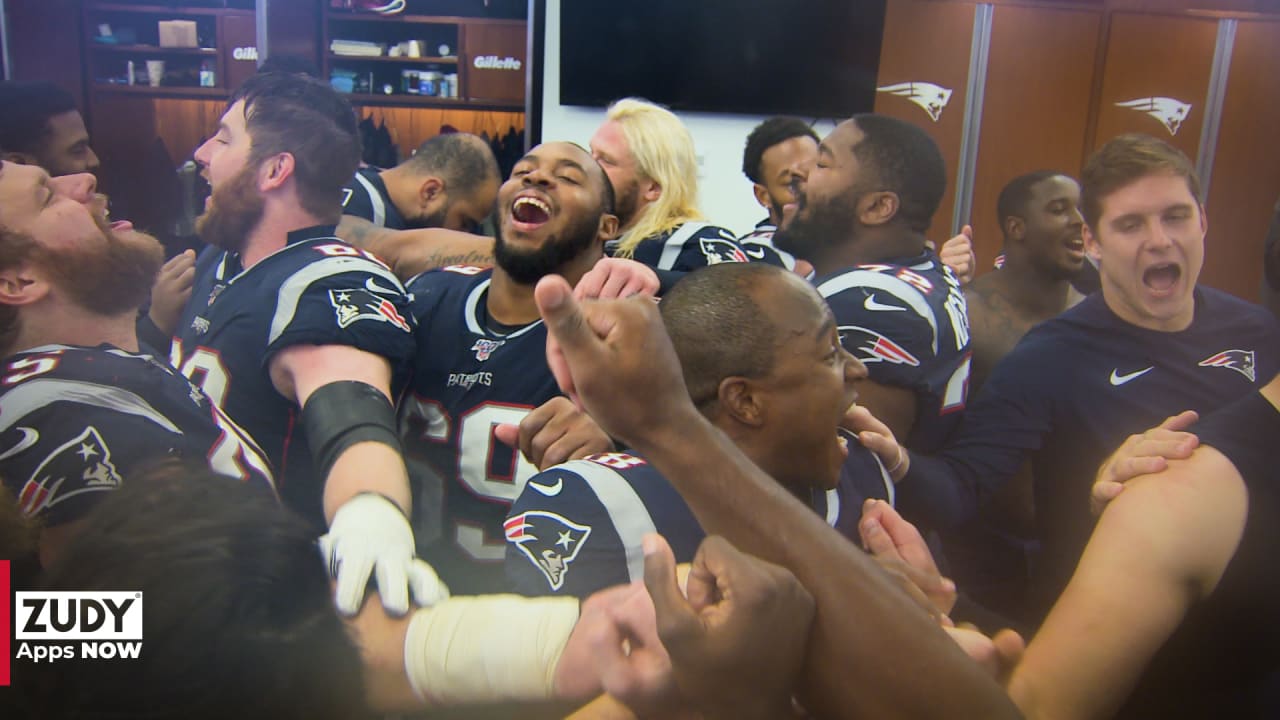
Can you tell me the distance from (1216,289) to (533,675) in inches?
30.4

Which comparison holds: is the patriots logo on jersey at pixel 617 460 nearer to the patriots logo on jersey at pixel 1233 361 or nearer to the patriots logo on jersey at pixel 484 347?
the patriots logo on jersey at pixel 484 347

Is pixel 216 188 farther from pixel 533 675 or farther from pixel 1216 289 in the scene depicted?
pixel 1216 289

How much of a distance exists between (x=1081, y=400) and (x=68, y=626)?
0.95m

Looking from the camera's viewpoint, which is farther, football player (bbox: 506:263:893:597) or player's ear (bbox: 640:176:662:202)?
player's ear (bbox: 640:176:662:202)

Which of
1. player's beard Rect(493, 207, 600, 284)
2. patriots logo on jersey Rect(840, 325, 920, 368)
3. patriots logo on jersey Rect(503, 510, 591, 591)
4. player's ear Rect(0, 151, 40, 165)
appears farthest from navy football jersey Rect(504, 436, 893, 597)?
player's ear Rect(0, 151, 40, 165)

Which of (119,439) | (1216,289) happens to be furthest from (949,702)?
(119,439)

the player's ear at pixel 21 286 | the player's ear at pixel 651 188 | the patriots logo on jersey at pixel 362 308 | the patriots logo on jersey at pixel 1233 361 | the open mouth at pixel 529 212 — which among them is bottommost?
the patriots logo on jersey at pixel 1233 361

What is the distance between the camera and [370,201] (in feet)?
2.70

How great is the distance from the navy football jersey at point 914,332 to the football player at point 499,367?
0.23 m

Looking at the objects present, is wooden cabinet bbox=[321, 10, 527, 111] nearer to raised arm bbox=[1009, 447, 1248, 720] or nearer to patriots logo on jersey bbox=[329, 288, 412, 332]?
patriots logo on jersey bbox=[329, 288, 412, 332]

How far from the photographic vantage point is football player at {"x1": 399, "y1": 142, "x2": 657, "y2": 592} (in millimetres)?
761

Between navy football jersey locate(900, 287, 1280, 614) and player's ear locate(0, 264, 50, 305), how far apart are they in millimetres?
792

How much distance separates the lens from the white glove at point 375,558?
24.8 inches

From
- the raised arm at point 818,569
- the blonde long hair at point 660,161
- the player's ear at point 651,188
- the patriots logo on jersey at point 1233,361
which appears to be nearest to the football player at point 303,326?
the raised arm at point 818,569
